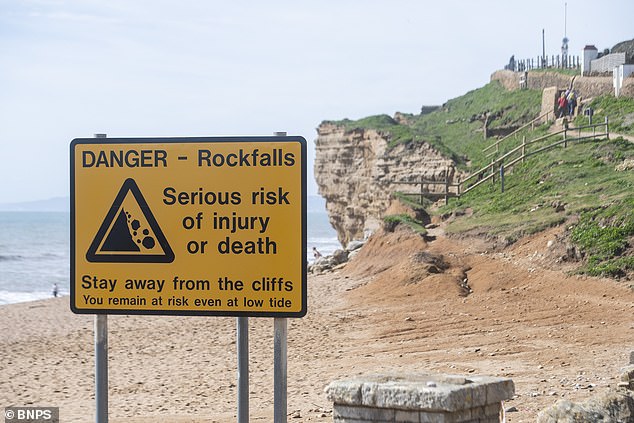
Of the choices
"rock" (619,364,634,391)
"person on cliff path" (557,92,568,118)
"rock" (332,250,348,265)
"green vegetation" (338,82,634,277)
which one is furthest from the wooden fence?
"rock" (619,364,634,391)

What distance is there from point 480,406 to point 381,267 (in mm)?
20561

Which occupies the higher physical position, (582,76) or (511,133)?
(582,76)

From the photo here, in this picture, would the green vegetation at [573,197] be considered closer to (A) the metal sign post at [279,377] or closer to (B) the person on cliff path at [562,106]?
(B) the person on cliff path at [562,106]

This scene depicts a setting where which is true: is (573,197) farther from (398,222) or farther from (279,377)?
(279,377)

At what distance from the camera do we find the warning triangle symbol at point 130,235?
554cm

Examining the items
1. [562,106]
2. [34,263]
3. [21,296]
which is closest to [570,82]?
[562,106]

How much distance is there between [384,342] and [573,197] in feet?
27.3

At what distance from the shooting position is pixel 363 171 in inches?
1836

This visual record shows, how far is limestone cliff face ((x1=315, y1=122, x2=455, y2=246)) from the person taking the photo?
39.9 meters

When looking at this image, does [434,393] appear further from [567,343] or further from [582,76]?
[582,76]

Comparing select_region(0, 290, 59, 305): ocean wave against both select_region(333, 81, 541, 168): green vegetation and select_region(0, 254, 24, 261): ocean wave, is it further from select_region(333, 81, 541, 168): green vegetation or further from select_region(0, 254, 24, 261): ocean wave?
select_region(0, 254, 24, 261): ocean wave

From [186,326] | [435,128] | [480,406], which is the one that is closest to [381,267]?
[186,326]

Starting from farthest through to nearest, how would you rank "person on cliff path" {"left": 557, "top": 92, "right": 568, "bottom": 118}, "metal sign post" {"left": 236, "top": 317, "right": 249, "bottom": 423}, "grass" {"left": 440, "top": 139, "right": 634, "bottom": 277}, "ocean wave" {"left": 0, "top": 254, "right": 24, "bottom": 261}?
1. "ocean wave" {"left": 0, "top": 254, "right": 24, "bottom": 261}
2. "person on cliff path" {"left": 557, "top": 92, "right": 568, "bottom": 118}
3. "grass" {"left": 440, "top": 139, "right": 634, "bottom": 277}
4. "metal sign post" {"left": 236, "top": 317, "right": 249, "bottom": 423}

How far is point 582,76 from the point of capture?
43438 mm
